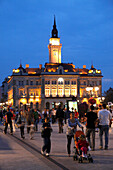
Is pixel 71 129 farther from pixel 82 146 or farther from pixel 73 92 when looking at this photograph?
pixel 73 92

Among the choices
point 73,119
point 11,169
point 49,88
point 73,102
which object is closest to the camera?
point 11,169

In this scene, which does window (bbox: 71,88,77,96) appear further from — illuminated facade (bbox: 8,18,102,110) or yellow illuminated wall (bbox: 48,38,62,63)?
yellow illuminated wall (bbox: 48,38,62,63)

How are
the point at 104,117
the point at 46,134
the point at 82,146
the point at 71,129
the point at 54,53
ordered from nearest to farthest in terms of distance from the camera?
the point at 82,146
the point at 71,129
the point at 46,134
the point at 104,117
the point at 54,53

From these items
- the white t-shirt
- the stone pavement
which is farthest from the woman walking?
the white t-shirt

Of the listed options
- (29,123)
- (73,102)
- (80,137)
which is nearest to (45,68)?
(73,102)

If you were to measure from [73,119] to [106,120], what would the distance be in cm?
238

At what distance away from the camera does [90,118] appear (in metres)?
15.6

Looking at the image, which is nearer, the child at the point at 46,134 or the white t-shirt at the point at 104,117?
the child at the point at 46,134

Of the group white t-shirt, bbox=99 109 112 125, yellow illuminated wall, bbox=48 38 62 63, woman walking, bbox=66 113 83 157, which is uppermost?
yellow illuminated wall, bbox=48 38 62 63

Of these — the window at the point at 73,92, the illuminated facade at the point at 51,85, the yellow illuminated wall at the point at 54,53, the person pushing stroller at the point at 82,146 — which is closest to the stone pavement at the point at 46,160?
the person pushing stroller at the point at 82,146

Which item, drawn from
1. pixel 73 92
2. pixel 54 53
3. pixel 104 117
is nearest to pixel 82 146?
pixel 104 117

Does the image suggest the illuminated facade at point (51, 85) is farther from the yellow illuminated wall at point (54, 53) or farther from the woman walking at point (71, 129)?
the woman walking at point (71, 129)

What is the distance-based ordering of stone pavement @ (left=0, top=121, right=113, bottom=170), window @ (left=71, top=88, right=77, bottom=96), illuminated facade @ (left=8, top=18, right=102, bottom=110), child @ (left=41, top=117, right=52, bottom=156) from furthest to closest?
window @ (left=71, top=88, right=77, bottom=96)
illuminated facade @ (left=8, top=18, right=102, bottom=110)
child @ (left=41, top=117, right=52, bottom=156)
stone pavement @ (left=0, top=121, right=113, bottom=170)

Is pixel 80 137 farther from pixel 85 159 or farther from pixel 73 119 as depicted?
pixel 73 119
